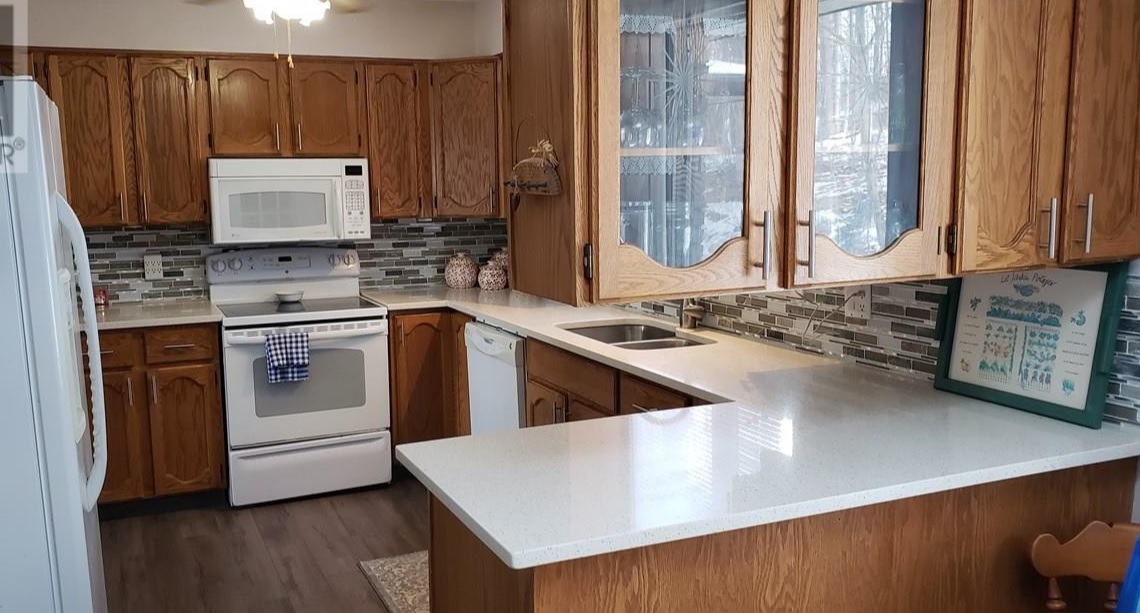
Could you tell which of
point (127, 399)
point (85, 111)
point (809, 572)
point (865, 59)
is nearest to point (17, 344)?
point (809, 572)

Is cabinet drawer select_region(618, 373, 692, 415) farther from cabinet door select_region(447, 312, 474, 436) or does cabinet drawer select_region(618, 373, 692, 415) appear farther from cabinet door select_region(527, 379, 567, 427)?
cabinet door select_region(447, 312, 474, 436)

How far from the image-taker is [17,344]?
2078 millimetres

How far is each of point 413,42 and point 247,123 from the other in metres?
0.98

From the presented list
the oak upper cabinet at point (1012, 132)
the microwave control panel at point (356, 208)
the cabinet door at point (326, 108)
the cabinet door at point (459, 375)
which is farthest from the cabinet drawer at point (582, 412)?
the cabinet door at point (326, 108)

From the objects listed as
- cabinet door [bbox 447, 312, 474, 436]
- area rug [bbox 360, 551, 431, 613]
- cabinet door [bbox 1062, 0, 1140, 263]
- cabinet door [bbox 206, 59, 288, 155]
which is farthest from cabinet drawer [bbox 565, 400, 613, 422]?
cabinet door [bbox 206, 59, 288, 155]

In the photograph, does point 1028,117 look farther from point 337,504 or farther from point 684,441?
point 337,504

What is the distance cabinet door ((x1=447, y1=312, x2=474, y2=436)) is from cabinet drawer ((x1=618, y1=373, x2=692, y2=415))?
1533 millimetres

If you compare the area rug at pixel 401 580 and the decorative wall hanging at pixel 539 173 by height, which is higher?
the decorative wall hanging at pixel 539 173

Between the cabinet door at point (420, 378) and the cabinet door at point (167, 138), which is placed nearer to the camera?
the cabinet door at point (167, 138)

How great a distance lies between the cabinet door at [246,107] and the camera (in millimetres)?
4395

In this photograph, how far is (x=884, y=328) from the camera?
273 cm

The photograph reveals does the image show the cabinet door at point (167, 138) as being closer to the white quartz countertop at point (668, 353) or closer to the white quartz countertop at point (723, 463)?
the white quartz countertop at point (668, 353)

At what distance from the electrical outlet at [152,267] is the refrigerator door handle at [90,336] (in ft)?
8.02

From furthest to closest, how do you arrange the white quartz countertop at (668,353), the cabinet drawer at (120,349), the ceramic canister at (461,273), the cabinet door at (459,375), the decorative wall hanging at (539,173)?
the ceramic canister at (461,273) < the cabinet door at (459,375) < the cabinet drawer at (120,349) < the white quartz countertop at (668,353) < the decorative wall hanging at (539,173)
